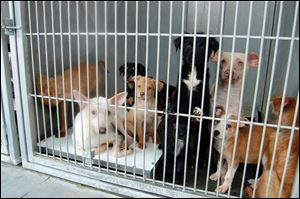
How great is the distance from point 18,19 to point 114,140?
0.97 meters

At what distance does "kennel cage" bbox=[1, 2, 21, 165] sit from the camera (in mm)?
1664

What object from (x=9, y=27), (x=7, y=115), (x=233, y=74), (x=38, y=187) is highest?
(x=9, y=27)

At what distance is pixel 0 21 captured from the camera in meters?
1.60

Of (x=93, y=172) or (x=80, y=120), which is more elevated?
(x=80, y=120)

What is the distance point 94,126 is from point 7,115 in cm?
59

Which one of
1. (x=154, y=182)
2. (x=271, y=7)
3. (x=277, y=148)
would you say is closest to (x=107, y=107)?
(x=154, y=182)

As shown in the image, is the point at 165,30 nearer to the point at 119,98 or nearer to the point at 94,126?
the point at 119,98

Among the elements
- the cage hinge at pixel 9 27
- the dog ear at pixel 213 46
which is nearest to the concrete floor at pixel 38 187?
the cage hinge at pixel 9 27

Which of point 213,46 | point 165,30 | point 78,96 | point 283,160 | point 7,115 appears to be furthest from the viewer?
point 165,30

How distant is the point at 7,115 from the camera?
A: 69.4 inches

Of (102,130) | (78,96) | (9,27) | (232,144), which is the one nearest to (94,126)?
(102,130)

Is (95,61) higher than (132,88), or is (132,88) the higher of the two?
(95,61)

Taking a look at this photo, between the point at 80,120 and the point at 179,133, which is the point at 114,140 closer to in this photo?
the point at 80,120

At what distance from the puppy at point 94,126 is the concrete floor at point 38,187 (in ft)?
0.83
